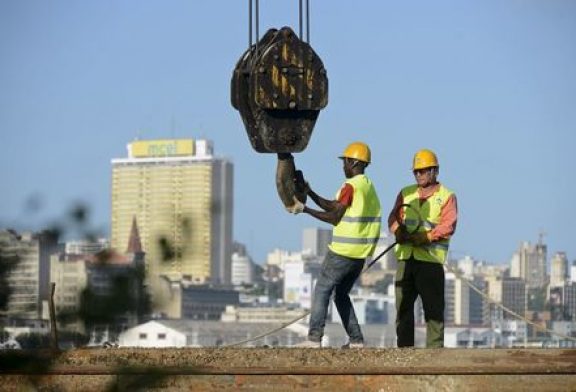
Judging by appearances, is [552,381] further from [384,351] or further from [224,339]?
[224,339]

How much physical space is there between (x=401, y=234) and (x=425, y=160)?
18.9 inches

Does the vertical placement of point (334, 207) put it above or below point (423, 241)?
above

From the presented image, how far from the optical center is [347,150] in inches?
461

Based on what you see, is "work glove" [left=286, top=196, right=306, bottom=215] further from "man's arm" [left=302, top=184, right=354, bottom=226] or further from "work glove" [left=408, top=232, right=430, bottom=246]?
"work glove" [left=408, top=232, right=430, bottom=246]

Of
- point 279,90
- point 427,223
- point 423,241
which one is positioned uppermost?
point 279,90

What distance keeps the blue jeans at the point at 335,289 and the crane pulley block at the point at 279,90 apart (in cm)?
76

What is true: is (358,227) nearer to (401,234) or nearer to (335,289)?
(401,234)

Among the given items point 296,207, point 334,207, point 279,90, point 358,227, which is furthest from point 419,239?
point 279,90

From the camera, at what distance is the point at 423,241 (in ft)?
38.1

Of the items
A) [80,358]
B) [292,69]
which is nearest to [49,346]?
[80,358]

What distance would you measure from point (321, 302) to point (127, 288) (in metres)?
6.73

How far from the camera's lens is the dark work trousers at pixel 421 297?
11.5 meters

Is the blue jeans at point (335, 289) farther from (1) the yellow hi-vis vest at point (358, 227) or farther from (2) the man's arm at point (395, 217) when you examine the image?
(2) the man's arm at point (395, 217)

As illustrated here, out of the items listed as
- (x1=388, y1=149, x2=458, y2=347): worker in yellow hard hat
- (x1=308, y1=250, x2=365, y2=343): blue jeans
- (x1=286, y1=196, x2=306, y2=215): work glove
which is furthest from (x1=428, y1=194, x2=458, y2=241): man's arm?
(x1=286, y1=196, x2=306, y2=215): work glove
